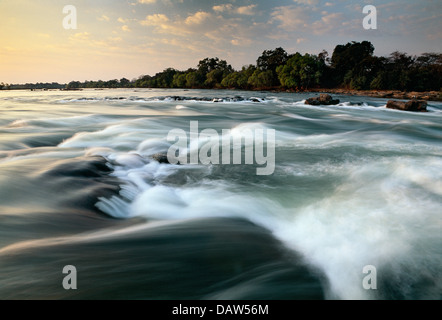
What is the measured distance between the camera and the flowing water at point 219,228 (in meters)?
2.02

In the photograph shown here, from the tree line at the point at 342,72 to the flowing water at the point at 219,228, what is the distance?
4643cm

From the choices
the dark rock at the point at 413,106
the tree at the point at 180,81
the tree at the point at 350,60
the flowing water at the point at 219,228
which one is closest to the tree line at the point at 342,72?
the tree at the point at 350,60

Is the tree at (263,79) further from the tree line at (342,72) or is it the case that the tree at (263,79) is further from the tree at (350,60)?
the tree at (350,60)

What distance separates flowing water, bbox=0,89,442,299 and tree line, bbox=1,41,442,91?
46.4 meters

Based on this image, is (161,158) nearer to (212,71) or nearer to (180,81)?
(212,71)

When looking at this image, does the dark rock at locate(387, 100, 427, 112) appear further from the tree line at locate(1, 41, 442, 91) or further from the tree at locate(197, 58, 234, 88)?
the tree at locate(197, 58, 234, 88)

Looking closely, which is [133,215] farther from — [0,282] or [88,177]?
[0,282]

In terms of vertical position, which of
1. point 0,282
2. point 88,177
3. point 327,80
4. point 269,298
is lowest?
point 269,298

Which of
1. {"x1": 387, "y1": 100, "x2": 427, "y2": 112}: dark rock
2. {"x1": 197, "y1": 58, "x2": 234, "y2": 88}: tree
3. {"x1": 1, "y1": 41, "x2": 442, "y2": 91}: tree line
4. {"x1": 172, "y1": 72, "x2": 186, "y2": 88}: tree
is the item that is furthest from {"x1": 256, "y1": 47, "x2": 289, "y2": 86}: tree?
{"x1": 387, "y1": 100, "x2": 427, "y2": 112}: dark rock

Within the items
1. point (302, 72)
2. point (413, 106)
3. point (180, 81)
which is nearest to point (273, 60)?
point (302, 72)

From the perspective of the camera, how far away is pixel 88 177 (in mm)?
3996
